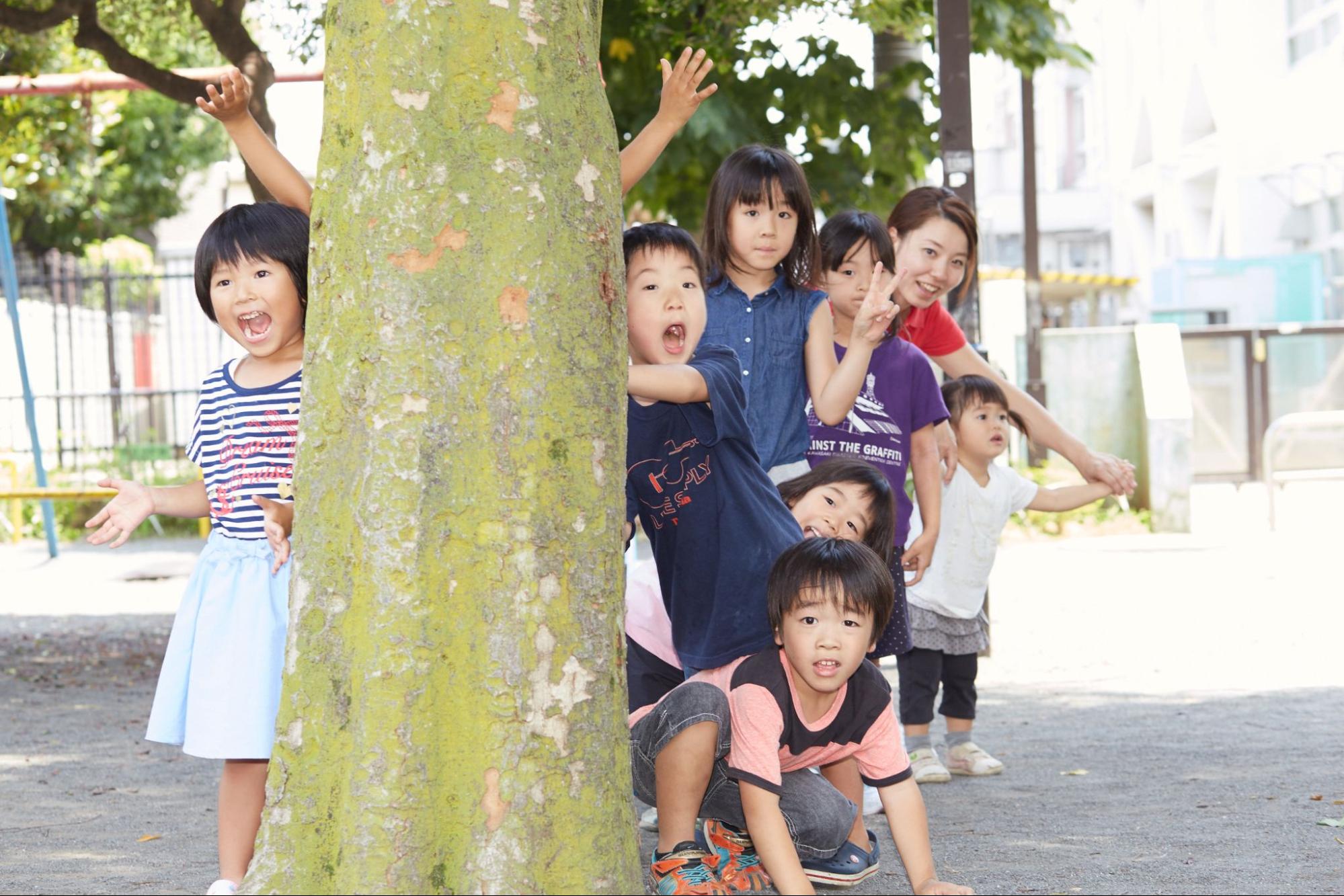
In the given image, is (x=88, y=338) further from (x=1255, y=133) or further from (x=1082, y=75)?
(x=1082, y=75)

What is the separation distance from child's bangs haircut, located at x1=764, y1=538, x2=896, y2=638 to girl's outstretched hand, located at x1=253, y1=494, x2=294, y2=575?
1.05 metres

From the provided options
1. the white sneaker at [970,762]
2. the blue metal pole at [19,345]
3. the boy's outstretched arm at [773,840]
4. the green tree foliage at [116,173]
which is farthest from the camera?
the green tree foliage at [116,173]

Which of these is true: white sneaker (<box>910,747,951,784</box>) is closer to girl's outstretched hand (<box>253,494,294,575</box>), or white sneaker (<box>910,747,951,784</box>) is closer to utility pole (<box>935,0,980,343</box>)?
girl's outstretched hand (<box>253,494,294,575</box>)

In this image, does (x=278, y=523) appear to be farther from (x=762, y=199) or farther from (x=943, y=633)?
(x=943, y=633)

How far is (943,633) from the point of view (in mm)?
4902

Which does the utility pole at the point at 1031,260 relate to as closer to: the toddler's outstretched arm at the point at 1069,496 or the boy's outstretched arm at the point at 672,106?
the toddler's outstretched arm at the point at 1069,496

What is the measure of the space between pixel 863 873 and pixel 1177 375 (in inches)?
411

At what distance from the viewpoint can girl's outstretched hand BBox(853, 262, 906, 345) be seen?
144 inches

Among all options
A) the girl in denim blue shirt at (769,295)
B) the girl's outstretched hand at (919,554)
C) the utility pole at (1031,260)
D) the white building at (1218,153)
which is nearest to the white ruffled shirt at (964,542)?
the girl's outstretched hand at (919,554)

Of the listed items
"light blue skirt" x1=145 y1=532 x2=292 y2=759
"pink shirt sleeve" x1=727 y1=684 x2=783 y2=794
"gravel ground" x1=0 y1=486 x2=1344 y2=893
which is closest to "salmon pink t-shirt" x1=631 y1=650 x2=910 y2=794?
"pink shirt sleeve" x1=727 y1=684 x2=783 y2=794

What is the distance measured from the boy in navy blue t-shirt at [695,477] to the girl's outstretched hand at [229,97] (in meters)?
0.89

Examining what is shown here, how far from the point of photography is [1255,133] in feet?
80.2

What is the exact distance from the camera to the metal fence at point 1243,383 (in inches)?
613

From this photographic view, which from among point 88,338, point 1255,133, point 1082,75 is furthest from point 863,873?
point 1082,75
